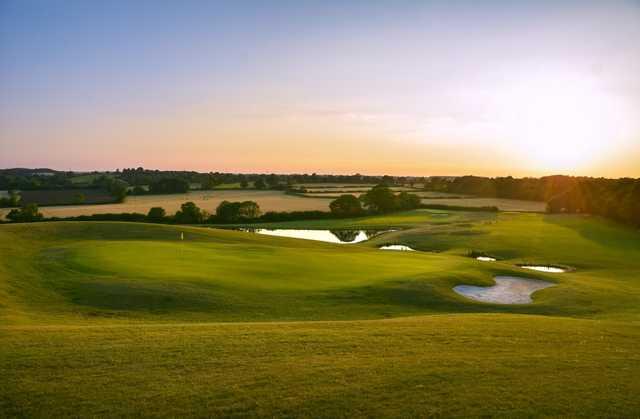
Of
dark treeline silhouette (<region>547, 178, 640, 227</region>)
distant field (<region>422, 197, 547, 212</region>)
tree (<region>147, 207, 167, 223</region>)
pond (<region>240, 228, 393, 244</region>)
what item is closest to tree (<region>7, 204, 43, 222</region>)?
tree (<region>147, 207, 167, 223</region>)

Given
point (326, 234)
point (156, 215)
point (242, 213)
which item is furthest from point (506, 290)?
point (242, 213)

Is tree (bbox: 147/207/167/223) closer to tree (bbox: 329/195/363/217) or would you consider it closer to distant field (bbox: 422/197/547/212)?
tree (bbox: 329/195/363/217)

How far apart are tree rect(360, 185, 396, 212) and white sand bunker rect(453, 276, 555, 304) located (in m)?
87.0

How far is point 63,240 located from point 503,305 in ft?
118

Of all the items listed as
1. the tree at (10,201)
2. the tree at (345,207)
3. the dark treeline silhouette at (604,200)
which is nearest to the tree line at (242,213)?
the tree at (345,207)

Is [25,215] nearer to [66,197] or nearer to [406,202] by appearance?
[66,197]

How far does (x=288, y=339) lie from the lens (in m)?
16.3

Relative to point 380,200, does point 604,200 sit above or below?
above

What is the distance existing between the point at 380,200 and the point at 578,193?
44027 millimetres

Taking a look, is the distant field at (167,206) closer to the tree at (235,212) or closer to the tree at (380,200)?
the tree at (380,200)

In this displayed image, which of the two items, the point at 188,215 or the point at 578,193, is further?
the point at 578,193

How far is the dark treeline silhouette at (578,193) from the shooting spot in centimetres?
8694

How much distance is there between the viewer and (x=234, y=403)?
11.3 metres

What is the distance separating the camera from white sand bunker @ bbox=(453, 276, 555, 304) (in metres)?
32.3
